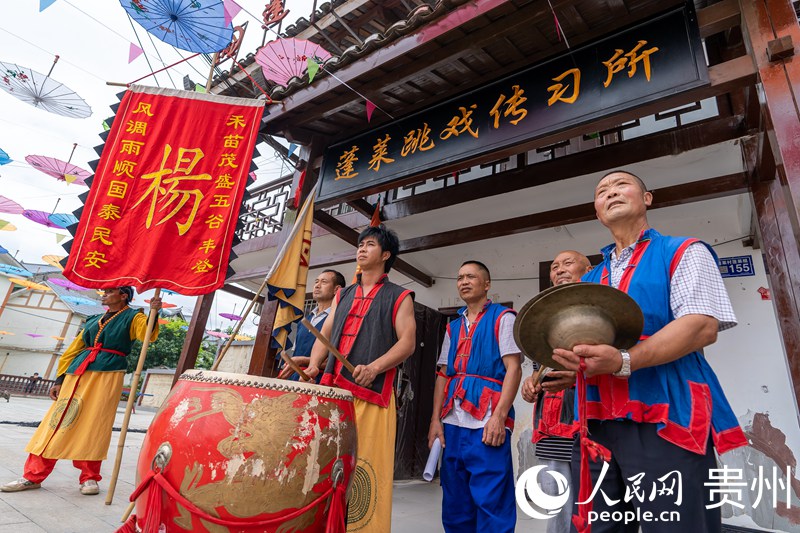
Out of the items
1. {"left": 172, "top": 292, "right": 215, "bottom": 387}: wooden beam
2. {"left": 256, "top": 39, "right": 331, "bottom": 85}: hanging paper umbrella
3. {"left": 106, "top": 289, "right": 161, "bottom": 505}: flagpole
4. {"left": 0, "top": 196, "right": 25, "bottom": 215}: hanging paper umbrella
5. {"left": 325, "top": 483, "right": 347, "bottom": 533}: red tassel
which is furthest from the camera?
{"left": 0, "top": 196, "right": 25, "bottom": 215}: hanging paper umbrella

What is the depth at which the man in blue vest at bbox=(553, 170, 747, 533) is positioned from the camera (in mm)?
1131

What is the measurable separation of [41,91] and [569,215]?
8.10m

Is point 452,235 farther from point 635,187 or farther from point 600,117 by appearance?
point 635,187

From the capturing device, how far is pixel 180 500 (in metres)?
1.01

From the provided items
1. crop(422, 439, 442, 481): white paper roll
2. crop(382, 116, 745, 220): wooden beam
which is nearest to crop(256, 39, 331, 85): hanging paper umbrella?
crop(382, 116, 745, 220): wooden beam

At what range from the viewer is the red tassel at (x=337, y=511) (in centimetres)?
112

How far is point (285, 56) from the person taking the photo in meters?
4.09

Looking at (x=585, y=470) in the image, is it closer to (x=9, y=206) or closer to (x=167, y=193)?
(x=167, y=193)

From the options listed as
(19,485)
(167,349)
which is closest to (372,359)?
(19,485)

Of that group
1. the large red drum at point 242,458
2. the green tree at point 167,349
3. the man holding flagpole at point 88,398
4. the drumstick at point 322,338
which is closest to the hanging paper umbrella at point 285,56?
the man holding flagpole at point 88,398

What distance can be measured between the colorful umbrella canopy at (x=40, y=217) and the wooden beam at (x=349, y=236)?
27.3 ft

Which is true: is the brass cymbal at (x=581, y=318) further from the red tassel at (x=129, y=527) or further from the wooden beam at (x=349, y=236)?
the wooden beam at (x=349, y=236)

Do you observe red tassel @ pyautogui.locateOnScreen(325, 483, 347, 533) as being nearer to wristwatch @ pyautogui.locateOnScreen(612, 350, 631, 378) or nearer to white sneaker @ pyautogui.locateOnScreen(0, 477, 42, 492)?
wristwatch @ pyautogui.locateOnScreen(612, 350, 631, 378)

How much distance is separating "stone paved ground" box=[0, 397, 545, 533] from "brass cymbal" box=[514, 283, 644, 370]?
2.26 meters
